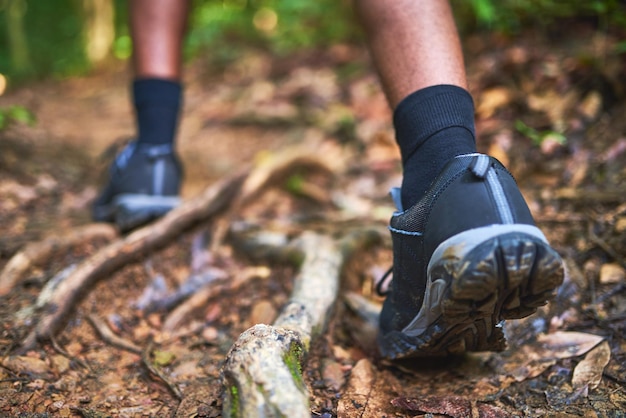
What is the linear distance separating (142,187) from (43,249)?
18.4 inches

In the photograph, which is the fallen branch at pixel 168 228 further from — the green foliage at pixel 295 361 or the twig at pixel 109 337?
the green foliage at pixel 295 361

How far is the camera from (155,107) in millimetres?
2191

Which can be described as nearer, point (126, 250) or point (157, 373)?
point (157, 373)

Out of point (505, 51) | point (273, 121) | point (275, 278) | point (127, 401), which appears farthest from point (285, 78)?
point (127, 401)

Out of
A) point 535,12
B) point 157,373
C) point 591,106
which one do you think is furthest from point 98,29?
point 157,373

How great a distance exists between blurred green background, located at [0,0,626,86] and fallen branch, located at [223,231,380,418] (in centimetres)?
174

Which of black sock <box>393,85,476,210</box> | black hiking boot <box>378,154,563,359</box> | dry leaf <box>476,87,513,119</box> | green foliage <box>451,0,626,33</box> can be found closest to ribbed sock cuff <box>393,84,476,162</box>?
black sock <box>393,85,476,210</box>

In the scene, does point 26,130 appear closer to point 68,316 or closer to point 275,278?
point 68,316

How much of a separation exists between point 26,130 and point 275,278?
2282 mm

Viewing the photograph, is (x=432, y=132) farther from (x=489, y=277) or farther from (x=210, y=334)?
(x=210, y=334)

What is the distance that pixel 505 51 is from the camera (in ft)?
10.4

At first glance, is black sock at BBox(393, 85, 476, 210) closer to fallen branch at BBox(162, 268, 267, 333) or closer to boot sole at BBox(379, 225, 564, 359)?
boot sole at BBox(379, 225, 564, 359)

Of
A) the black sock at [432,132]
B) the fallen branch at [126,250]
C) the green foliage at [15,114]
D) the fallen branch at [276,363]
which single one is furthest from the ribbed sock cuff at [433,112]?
the green foliage at [15,114]

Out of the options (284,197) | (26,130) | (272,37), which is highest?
(272,37)
